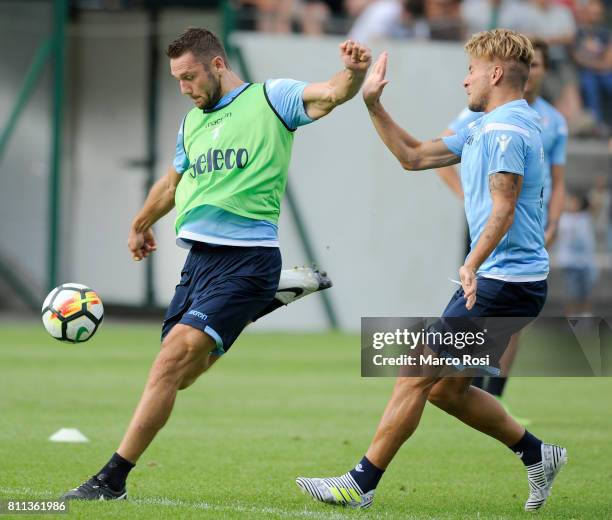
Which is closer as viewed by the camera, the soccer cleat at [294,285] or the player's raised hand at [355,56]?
the player's raised hand at [355,56]

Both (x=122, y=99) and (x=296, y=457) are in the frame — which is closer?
(x=296, y=457)

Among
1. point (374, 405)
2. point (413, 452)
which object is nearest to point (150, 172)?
point (374, 405)

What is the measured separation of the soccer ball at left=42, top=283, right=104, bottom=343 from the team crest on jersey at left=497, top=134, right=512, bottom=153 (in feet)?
8.21

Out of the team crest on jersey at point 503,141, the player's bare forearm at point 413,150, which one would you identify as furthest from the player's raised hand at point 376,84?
the team crest on jersey at point 503,141

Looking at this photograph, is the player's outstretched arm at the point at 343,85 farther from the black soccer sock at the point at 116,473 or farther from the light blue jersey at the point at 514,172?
the black soccer sock at the point at 116,473

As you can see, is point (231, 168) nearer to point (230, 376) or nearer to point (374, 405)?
point (374, 405)

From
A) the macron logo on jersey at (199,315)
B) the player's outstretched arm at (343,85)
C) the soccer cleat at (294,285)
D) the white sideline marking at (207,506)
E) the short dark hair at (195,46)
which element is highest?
the short dark hair at (195,46)

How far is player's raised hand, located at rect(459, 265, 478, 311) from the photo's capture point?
614 cm

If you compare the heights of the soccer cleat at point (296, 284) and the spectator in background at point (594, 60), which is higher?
the spectator in background at point (594, 60)

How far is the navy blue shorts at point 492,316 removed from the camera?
6.54 m

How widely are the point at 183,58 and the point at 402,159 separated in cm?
131

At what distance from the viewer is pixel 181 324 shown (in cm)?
667

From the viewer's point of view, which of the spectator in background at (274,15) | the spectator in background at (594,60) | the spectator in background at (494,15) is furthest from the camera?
the spectator in background at (594,60)

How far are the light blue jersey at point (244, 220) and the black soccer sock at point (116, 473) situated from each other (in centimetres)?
124
